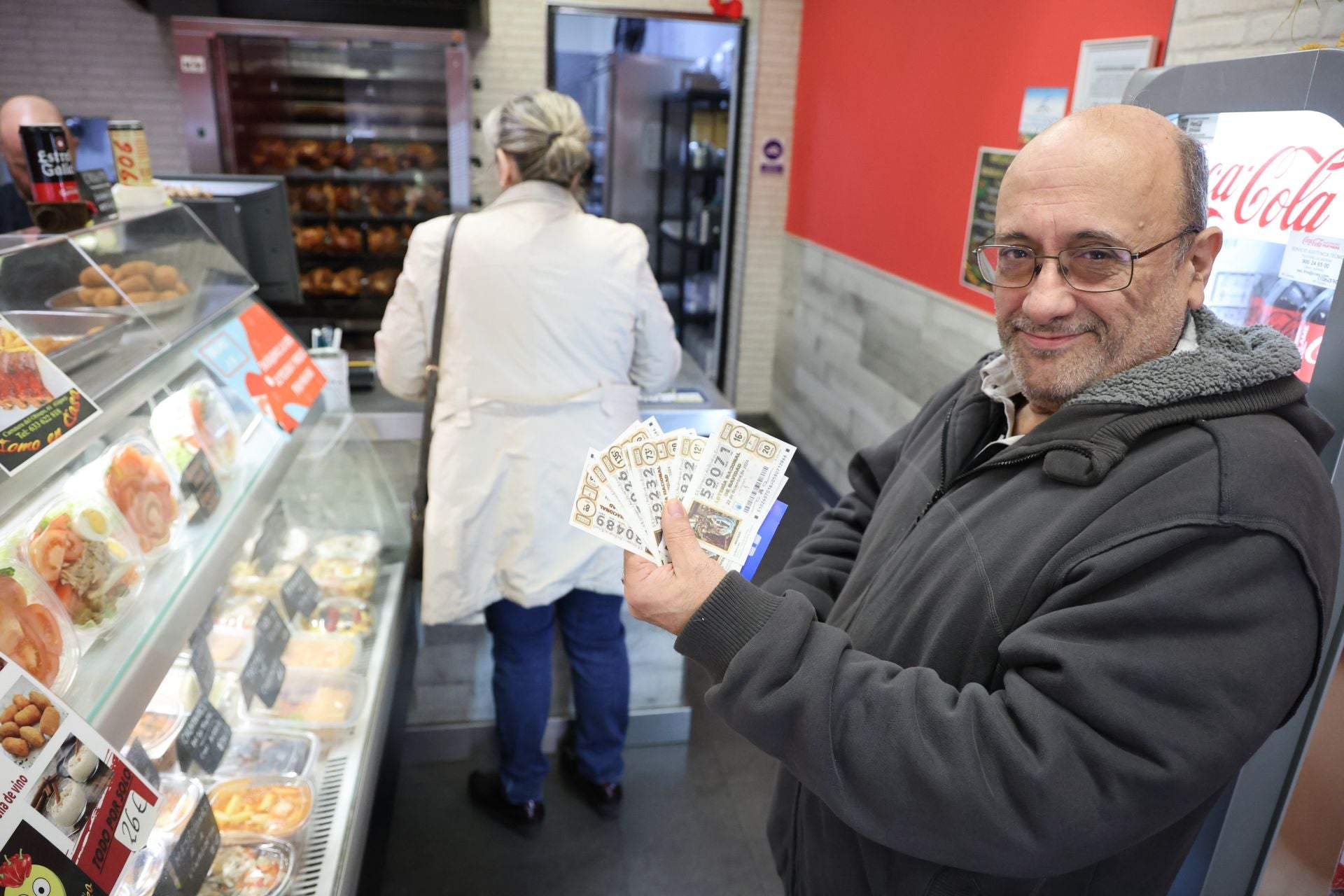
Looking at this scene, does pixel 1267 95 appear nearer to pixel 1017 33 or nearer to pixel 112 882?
pixel 112 882

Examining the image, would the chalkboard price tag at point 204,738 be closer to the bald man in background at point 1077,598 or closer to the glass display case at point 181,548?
the glass display case at point 181,548

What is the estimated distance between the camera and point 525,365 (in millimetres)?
2420

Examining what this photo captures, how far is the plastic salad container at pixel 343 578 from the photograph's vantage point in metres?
2.67

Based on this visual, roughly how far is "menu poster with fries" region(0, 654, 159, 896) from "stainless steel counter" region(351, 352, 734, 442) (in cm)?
185

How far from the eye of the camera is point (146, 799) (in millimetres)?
1189

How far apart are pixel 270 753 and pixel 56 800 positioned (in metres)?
1.13

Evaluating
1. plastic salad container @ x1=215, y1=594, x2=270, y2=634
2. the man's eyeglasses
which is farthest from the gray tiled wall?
plastic salad container @ x1=215, y1=594, x2=270, y2=634

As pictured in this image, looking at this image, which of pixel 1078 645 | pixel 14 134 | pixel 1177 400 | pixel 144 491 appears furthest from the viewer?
pixel 14 134

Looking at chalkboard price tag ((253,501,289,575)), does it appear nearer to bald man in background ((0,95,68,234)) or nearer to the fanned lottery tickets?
the fanned lottery tickets

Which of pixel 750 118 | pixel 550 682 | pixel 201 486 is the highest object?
pixel 750 118

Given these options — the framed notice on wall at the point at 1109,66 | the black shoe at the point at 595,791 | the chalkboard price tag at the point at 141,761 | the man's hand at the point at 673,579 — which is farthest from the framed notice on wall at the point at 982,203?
the chalkboard price tag at the point at 141,761

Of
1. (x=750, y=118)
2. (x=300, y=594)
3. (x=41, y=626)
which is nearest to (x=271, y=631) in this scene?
(x=300, y=594)

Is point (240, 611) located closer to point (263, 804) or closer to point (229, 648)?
point (229, 648)

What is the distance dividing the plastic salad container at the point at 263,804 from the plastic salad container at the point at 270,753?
0.09 feet
